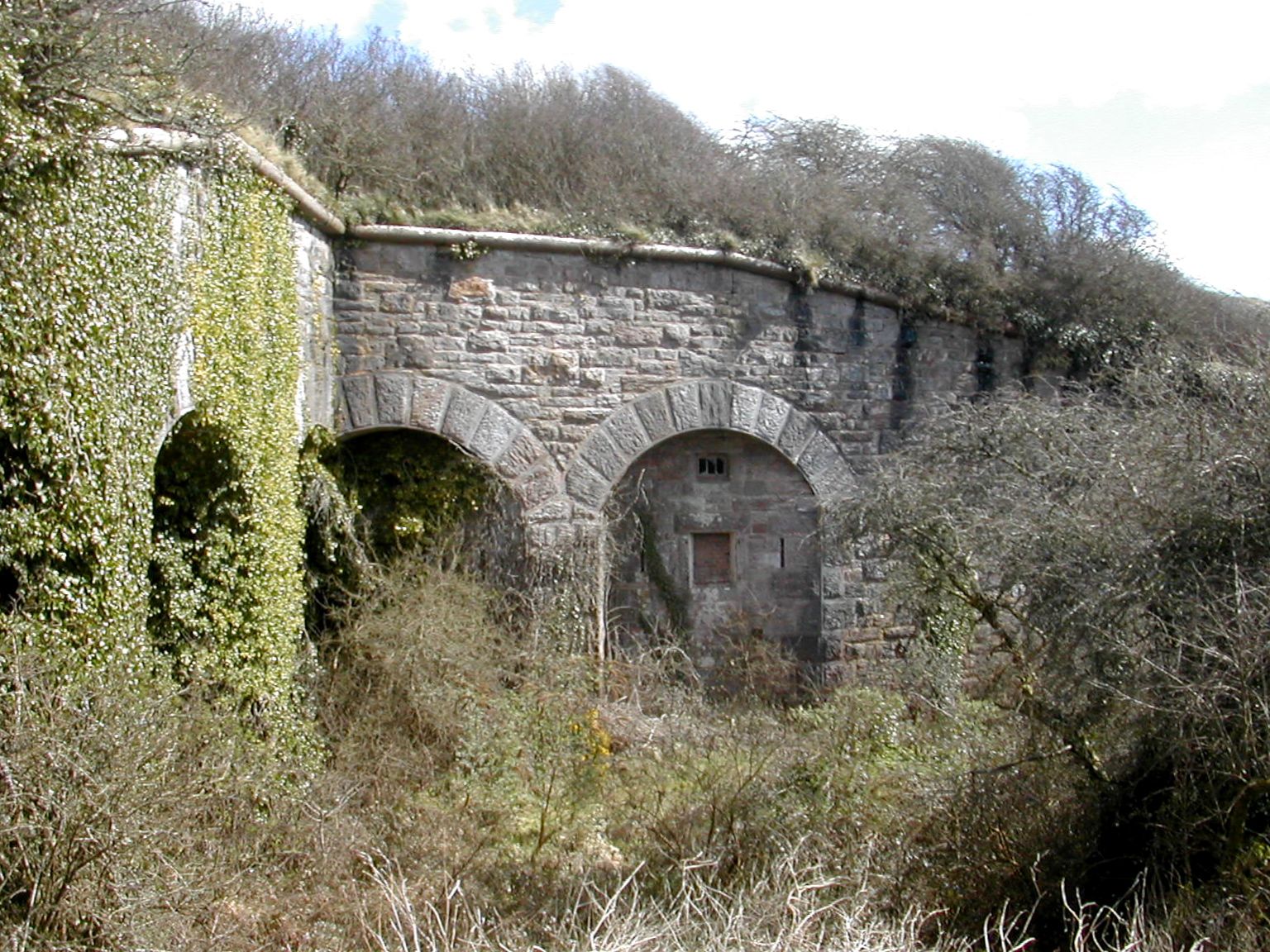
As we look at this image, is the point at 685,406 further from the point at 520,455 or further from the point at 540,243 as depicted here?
the point at 540,243

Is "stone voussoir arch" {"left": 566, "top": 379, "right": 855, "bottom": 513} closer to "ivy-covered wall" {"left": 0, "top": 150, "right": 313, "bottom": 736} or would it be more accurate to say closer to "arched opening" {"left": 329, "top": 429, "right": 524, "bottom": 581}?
"arched opening" {"left": 329, "top": 429, "right": 524, "bottom": 581}

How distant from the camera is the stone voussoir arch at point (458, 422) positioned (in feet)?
32.0

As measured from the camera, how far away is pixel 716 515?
1105 cm

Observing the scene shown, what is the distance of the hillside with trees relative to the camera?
5.43 metres

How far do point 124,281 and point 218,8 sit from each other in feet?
20.3

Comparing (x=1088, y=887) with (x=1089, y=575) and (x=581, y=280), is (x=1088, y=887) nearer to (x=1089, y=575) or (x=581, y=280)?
(x=1089, y=575)

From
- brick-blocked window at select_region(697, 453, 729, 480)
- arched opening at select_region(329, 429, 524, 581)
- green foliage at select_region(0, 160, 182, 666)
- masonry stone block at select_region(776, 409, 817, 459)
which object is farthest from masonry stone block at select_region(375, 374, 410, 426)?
green foliage at select_region(0, 160, 182, 666)

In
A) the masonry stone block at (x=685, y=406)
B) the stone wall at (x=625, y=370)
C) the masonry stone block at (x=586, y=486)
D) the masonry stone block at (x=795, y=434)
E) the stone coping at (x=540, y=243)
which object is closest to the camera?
the stone coping at (x=540, y=243)

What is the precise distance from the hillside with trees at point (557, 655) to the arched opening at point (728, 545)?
19.7 inches

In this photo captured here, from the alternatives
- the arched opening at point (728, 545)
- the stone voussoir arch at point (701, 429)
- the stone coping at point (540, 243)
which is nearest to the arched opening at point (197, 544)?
the stone coping at point (540, 243)

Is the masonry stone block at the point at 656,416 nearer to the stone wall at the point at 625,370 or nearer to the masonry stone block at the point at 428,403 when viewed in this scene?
the stone wall at the point at 625,370

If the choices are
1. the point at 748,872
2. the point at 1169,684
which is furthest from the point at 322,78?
the point at 1169,684

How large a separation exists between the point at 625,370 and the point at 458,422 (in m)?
1.41

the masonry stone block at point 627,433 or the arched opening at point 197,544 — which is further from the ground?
the masonry stone block at point 627,433
